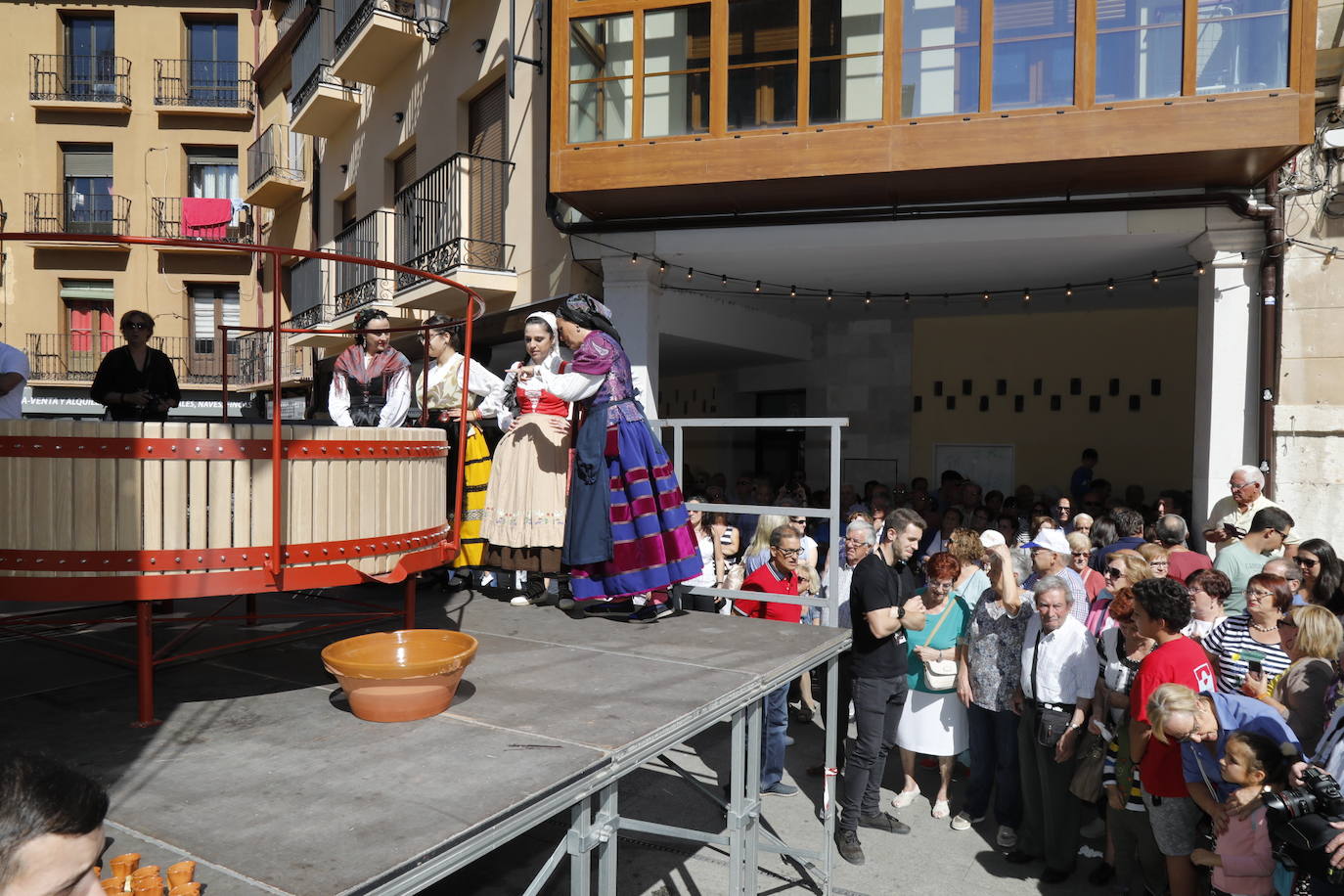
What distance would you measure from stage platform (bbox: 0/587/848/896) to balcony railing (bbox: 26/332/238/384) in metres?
19.4

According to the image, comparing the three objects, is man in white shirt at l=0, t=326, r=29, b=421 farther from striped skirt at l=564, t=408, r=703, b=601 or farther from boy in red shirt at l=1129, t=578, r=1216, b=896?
boy in red shirt at l=1129, t=578, r=1216, b=896

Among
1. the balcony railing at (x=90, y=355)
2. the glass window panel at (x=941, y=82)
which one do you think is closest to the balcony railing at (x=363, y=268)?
the balcony railing at (x=90, y=355)

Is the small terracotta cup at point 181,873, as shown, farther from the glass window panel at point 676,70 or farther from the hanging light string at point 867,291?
the hanging light string at point 867,291

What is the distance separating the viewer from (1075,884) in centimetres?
481

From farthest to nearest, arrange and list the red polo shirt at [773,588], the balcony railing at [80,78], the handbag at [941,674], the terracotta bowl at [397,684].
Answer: the balcony railing at [80,78], the red polo shirt at [773,588], the handbag at [941,674], the terracotta bowl at [397,684]

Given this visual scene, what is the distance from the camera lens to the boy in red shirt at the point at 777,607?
18.5ft

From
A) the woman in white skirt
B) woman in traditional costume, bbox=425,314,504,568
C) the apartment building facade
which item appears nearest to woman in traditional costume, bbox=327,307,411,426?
woman in traditional costume, bbox=425,314,504,568

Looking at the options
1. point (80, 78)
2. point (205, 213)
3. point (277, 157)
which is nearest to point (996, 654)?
point (277, 157)

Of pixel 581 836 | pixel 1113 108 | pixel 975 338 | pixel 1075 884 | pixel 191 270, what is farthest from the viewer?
pixel 191 270

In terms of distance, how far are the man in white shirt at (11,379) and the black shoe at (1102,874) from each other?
5.95 meters

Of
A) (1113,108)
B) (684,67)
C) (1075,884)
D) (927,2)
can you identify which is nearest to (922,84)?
(927,2)

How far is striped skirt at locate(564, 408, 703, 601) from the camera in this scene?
443cm

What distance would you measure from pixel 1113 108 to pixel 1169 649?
5212 millimetres

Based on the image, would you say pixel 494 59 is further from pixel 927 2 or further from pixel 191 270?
pixel 191 270
